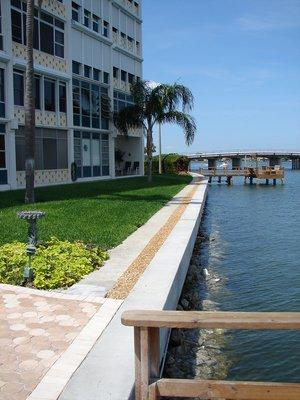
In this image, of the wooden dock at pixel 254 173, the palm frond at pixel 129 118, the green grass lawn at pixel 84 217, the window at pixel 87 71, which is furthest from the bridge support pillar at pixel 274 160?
the green grass lawn at pixel 84 217

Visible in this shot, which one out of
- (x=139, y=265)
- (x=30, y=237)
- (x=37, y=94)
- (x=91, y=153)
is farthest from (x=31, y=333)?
(x=91, y=153)

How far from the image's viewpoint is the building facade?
2422cm

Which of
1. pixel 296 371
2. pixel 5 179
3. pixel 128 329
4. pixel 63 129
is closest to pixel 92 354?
pixel 128 329

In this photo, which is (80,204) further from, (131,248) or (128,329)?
(128,329)

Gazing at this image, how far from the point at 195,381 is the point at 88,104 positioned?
98.6 ft

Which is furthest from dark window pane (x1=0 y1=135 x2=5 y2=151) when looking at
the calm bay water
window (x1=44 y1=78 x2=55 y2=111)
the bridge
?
the bridge

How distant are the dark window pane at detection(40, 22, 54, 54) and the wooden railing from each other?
25405 mm

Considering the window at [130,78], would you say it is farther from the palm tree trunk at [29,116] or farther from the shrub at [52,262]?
the shrub at [52,262]

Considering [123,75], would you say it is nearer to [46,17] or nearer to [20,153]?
[46,17]

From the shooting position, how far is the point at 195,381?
3996mm

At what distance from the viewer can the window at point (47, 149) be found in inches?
1001

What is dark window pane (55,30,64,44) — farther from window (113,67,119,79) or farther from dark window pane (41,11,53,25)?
window (113,67,119,79)

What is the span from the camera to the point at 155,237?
1181cm

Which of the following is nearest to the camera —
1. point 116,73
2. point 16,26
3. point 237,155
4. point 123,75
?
point 16,26
